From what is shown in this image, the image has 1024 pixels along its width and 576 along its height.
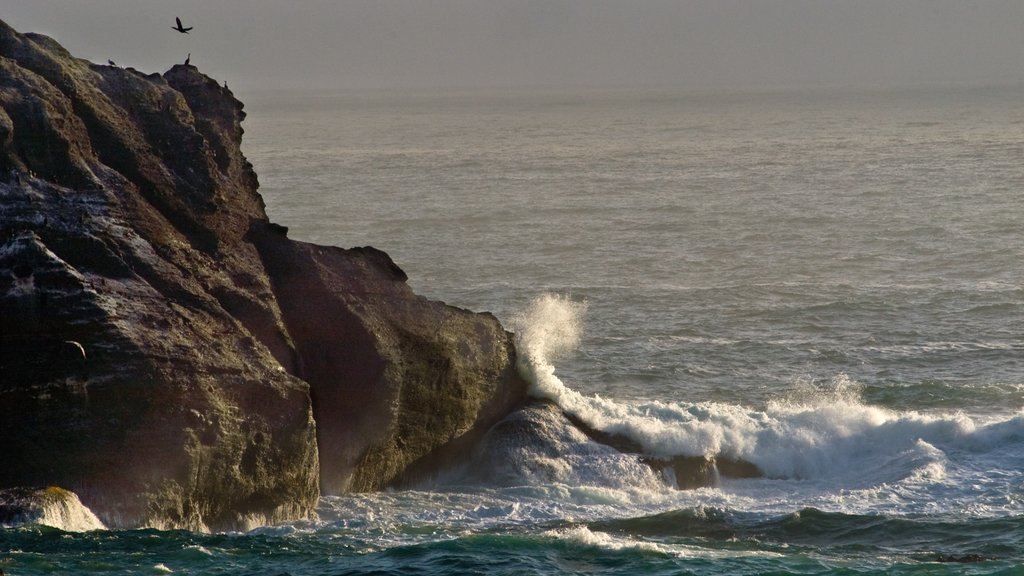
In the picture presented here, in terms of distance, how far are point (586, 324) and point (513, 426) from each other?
55.1ft

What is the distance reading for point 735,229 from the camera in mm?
73188

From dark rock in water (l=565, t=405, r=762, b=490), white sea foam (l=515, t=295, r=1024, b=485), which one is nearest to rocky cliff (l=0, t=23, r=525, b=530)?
white sea foam (l=515, t=295, r=1024, b=485)

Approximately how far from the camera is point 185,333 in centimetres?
2786

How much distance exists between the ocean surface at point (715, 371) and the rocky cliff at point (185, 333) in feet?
3.21

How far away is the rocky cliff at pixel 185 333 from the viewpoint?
86.7 ft

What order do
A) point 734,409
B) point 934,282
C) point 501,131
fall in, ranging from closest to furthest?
point 734,409, point 934,282, point 501,131

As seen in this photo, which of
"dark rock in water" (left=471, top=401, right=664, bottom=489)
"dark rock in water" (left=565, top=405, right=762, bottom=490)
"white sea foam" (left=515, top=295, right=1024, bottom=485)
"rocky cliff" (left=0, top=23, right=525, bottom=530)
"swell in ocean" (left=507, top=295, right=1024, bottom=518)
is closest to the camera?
"rocky cliff" (left=0, top=23, right=525, bottom=530)

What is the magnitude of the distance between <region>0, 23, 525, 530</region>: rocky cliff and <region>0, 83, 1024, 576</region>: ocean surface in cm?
98

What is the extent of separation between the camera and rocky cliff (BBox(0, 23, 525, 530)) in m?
26.4

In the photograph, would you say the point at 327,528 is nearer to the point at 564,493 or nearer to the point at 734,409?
the point at 564,493

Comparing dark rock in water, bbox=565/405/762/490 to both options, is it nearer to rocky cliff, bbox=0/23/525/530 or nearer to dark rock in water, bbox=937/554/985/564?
rocky cliff, bbox=0/23/525/530

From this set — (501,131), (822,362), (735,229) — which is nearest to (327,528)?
(822,362)

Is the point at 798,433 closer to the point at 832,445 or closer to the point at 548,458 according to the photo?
the point at 832,445

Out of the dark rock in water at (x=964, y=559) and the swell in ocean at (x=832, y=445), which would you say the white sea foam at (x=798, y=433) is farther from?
the dark rock in water at (x=964, y=559)
